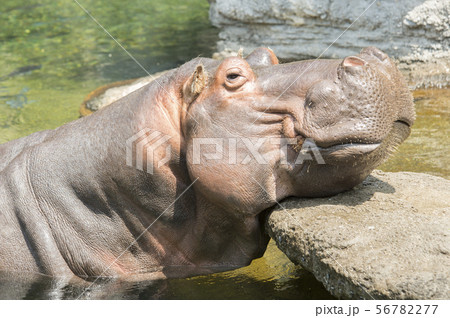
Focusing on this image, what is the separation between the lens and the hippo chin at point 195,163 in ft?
11.6

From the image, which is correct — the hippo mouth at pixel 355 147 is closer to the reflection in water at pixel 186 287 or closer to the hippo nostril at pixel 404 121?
the hippo nostril at pixel 404 121

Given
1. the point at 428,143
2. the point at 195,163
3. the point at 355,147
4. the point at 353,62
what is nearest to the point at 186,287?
the point at 195,163

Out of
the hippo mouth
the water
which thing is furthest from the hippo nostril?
the water

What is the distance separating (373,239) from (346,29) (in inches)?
253

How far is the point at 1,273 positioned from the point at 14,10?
12.7 metres

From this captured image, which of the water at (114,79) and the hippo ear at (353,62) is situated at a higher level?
the hippo ear at (353,62)

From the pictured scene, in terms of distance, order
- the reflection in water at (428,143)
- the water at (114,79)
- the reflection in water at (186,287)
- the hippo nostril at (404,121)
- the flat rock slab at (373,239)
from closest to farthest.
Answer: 1. the flat rock slab at (373,239)
2. the hippo nostril at (404,121)
3. the reflection in water at (186,287)
4. the water at (114,79)
5. the reflection in water at (428,143)

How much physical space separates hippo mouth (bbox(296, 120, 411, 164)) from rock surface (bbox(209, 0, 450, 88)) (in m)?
5.34

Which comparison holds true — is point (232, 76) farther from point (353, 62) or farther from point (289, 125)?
point (353, 62)

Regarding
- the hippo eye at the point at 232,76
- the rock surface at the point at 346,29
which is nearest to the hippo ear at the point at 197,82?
the hippo eye at the point at 232,76

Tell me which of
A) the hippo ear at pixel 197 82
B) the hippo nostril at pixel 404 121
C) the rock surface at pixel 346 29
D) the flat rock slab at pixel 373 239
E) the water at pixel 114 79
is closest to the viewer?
the flat rock slab at pixel 373 239

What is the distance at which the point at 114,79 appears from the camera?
34.7 ft

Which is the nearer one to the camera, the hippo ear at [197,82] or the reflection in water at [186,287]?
the hippo ear at [197,82]
